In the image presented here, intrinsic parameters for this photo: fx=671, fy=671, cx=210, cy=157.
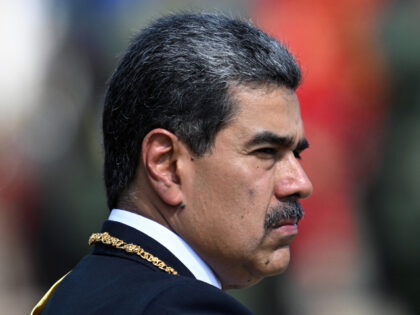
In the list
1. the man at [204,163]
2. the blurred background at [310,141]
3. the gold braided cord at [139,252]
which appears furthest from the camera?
the blurred background at [310,141]

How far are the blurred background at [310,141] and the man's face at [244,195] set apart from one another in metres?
4.60

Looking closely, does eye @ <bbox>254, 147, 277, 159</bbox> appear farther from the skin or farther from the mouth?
the mouth

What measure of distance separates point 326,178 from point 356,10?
6.32 ft

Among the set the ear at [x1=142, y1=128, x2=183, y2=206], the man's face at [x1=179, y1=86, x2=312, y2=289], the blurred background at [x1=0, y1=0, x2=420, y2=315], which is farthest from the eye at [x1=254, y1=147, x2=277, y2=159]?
the blurred background at [x1=0, y1=0, x2=420, y2=315]

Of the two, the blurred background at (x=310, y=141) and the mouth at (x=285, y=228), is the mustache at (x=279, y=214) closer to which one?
the mouth at (x=285, y=228)

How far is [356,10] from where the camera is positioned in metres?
7.41

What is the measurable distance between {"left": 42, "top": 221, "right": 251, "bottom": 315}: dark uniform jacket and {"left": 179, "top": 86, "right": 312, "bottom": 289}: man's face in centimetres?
16

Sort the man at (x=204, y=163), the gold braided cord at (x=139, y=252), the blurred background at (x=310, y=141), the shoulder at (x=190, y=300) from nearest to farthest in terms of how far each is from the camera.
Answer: the shoulder at (x=190, y=300) < the gold braided cord at (x=139, y=252) < the man at (x=204, y=163) < the blurred background at (x=310, y=141)

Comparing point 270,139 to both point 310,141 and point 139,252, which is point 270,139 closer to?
point 139,252

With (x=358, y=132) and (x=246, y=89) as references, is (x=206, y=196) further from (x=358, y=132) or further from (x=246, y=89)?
(x=358, y=132)

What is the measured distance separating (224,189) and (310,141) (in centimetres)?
488

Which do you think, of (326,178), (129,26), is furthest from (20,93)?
(326,178)

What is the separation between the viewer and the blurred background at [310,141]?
700cm

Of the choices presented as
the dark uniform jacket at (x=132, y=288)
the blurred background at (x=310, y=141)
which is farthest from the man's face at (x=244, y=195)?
the blurred background at (x=310, y=141)
